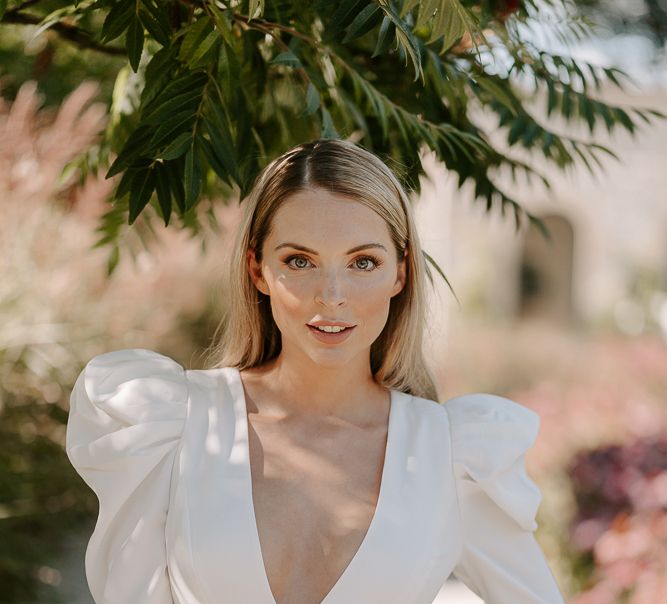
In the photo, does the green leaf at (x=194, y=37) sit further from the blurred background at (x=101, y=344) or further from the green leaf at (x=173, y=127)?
the blurred background at (x=101, y=344)

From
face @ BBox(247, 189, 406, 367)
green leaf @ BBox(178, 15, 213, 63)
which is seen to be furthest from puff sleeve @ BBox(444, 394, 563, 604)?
green leaf @ BBox(178, 15, 213, 63)

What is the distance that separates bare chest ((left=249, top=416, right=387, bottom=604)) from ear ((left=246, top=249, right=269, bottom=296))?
0.31 m

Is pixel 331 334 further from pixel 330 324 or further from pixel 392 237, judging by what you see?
pixel 392 237

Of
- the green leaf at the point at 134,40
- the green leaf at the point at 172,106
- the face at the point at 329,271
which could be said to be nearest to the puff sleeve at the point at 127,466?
the face at the point at 329,271

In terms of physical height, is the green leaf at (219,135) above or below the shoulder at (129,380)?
above

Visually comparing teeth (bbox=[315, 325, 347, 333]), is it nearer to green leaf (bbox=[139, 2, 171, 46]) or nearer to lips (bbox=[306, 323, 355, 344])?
lips (bbox=[306, 323, 355, 344])

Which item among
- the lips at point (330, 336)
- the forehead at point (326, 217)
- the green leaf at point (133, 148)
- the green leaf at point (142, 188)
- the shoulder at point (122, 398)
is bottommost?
the shoulder at point (122, 398)

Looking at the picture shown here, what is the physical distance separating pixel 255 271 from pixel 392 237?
0.33 m

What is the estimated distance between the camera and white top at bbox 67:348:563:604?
1900 mm

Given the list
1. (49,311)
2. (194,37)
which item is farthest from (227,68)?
(49,311)

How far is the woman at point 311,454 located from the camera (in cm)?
192

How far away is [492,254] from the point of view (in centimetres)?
1762

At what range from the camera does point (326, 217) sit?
2002mm

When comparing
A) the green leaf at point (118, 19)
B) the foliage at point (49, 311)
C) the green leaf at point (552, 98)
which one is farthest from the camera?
the foliage at point (49, 311)
